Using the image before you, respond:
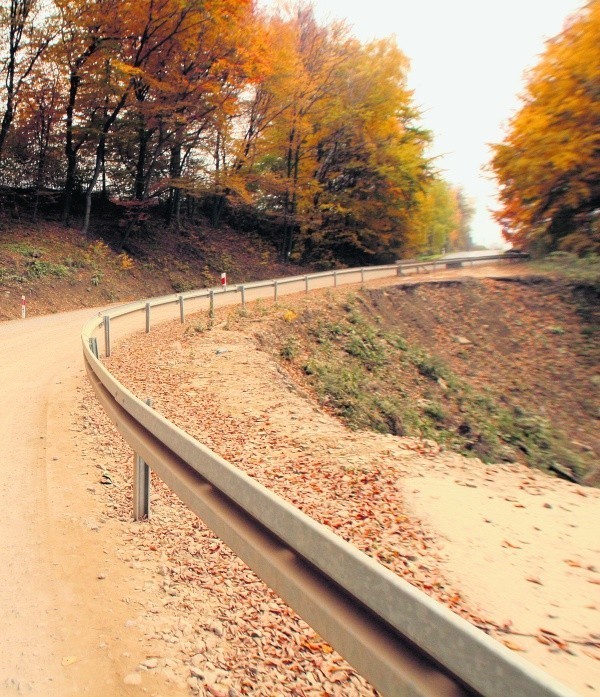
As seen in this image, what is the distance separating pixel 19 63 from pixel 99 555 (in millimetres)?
26461

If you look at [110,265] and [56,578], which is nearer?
[56,578]

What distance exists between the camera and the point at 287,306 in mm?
18375

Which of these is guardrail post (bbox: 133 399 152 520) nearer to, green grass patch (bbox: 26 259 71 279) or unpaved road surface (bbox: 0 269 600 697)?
unpaved road surface (bbox: 0 269 600 697)

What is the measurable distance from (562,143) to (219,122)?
52.0ft

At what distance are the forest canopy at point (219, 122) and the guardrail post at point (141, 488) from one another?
22.8 m

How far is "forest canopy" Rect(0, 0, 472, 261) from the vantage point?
24391 millimetres

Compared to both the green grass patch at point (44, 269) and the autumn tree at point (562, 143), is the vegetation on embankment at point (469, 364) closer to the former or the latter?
the autumn tree at point (562, 143)

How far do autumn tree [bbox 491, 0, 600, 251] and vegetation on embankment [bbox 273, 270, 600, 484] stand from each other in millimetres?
3369

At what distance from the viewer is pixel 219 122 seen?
93.0 feet

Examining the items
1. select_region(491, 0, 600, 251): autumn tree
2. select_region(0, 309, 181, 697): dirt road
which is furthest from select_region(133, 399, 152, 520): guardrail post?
select_region(491, 0, 600, 251): autumn tree

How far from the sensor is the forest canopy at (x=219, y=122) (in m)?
24.4

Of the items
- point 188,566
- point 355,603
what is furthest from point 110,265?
point 355,603

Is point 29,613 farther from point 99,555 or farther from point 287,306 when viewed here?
point 287,306

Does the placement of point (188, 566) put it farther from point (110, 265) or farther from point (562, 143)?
point (110, 265)
